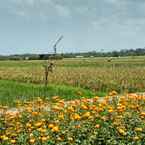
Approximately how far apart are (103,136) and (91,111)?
4.07 ft

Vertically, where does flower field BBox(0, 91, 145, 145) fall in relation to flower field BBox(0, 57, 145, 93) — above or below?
above

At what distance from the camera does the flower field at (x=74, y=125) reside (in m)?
6.64

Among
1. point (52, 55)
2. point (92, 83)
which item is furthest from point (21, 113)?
point (92, 83)

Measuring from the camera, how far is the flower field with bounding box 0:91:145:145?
21.8 ft

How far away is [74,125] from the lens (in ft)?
23.4

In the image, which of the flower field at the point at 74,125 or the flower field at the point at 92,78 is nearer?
the flower field at the point at 74,125

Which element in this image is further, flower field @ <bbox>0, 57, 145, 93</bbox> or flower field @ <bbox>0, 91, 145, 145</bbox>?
flower field @ <bbox>0, 57, 145, 93</bbox>

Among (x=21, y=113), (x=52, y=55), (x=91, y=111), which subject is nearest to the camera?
(x=91, y=111)

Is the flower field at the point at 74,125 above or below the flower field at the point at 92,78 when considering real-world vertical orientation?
above

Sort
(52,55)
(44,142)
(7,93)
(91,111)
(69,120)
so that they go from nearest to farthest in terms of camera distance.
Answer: (44,142) → (69,120) → (91,111) → (52,55) → (7,93)

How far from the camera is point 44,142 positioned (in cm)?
631

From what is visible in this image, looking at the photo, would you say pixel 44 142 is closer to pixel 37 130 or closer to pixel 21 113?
pixel 37 130

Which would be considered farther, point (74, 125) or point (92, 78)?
point (92, 78)

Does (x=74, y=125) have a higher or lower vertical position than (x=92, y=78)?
higher
